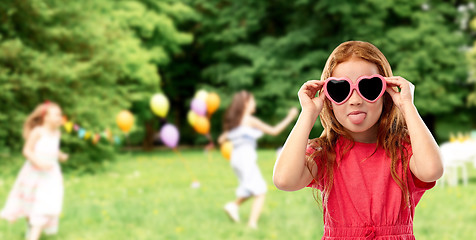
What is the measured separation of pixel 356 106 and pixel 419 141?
0.21 m

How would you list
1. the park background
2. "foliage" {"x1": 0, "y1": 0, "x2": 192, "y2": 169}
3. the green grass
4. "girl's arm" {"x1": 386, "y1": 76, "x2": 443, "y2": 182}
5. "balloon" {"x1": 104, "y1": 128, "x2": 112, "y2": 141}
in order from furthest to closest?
1. "balloon" {"x1": 104, "y1": 128, "x2": 112, "y2": 141}
2. "foliage" {"x1": 0, "y1": 0, "x2": 192, "y2": 169}
3. the park background
4. the green grass
5. "girl's arm" {"x1": 386, "y1": 76, "x2": 443, "y2": 182}

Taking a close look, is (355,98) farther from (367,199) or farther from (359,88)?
(367,199)

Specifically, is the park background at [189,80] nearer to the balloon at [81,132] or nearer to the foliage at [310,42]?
A: the foliage at [310,42]

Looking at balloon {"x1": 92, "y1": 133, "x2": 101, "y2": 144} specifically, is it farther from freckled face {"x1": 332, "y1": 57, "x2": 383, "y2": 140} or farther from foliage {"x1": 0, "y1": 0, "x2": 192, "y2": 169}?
freckled face {"x1": 332, "y1": 57, "x2": 383, "y2": 140}

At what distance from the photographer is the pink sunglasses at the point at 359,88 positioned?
164 centimetres

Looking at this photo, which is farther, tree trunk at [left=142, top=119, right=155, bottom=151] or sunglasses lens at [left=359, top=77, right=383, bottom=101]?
tree trunk at [left=142, top=119, right=155, bottom=151]

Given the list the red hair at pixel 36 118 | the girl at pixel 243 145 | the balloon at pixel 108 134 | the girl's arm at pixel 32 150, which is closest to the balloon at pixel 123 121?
the balloon at pixel 108 134

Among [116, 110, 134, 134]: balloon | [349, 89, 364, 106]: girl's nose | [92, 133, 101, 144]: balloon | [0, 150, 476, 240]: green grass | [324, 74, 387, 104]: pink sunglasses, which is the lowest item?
[0, 150, 476, 240]: green grass

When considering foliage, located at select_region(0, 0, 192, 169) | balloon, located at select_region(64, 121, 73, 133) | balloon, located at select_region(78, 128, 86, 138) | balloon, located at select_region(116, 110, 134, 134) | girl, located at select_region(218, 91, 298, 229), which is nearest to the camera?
girl, located at select_region(218, 91, 298, 229)

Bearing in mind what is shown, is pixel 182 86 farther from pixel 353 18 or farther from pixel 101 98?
pixel 101 98

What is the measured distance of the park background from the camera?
6.58 m

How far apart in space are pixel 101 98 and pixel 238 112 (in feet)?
24.3

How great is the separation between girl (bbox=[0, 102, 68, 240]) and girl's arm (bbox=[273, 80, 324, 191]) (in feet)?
14.3

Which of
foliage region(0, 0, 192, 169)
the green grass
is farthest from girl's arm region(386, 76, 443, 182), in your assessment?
foliage region(0, 0, 192, 169)
